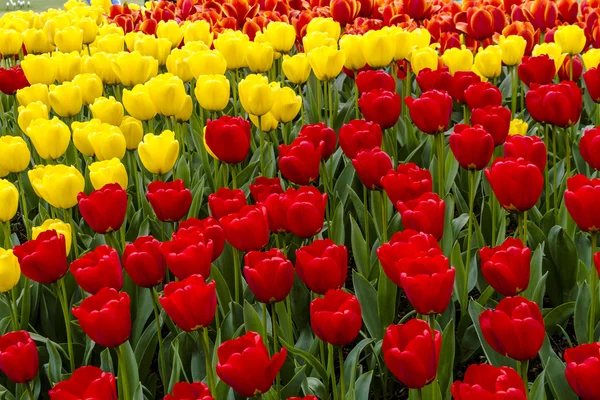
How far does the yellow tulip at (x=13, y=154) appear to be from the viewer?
2600mm

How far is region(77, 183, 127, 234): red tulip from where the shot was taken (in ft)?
6.82

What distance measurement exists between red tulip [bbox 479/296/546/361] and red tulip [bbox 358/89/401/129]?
3.92 ft

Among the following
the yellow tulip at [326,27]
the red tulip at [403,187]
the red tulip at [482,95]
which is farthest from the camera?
the yellow tulip at [326,27]

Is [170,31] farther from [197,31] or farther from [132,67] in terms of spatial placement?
[132,67]

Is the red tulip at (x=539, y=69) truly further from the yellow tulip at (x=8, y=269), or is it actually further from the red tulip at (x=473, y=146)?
the yellow tulip at (x=8, y=269)

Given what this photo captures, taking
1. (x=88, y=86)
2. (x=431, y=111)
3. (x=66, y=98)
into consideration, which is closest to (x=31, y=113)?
(x=66, y=98)

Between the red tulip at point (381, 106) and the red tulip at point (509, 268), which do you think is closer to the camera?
the red tulip at point (509, 268)

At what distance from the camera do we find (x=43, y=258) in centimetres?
187

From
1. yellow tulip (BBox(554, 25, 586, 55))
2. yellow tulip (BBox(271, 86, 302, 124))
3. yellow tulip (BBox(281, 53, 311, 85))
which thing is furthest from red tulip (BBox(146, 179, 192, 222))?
yellow tulip (BBox(554, 25, 586, 55))

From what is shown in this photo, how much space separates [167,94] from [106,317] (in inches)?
56.5

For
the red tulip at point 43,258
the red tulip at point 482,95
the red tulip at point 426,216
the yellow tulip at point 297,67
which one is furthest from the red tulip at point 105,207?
the yellow tulip at point 297,67

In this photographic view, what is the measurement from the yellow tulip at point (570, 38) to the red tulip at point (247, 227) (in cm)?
221

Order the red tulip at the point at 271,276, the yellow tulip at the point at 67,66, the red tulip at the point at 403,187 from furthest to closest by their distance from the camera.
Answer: the yellow tulip at the point at 67,66, the red tulip at the point at 403,187, the red tulip at the point at 271,276

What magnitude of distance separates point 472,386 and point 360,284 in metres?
1.00
